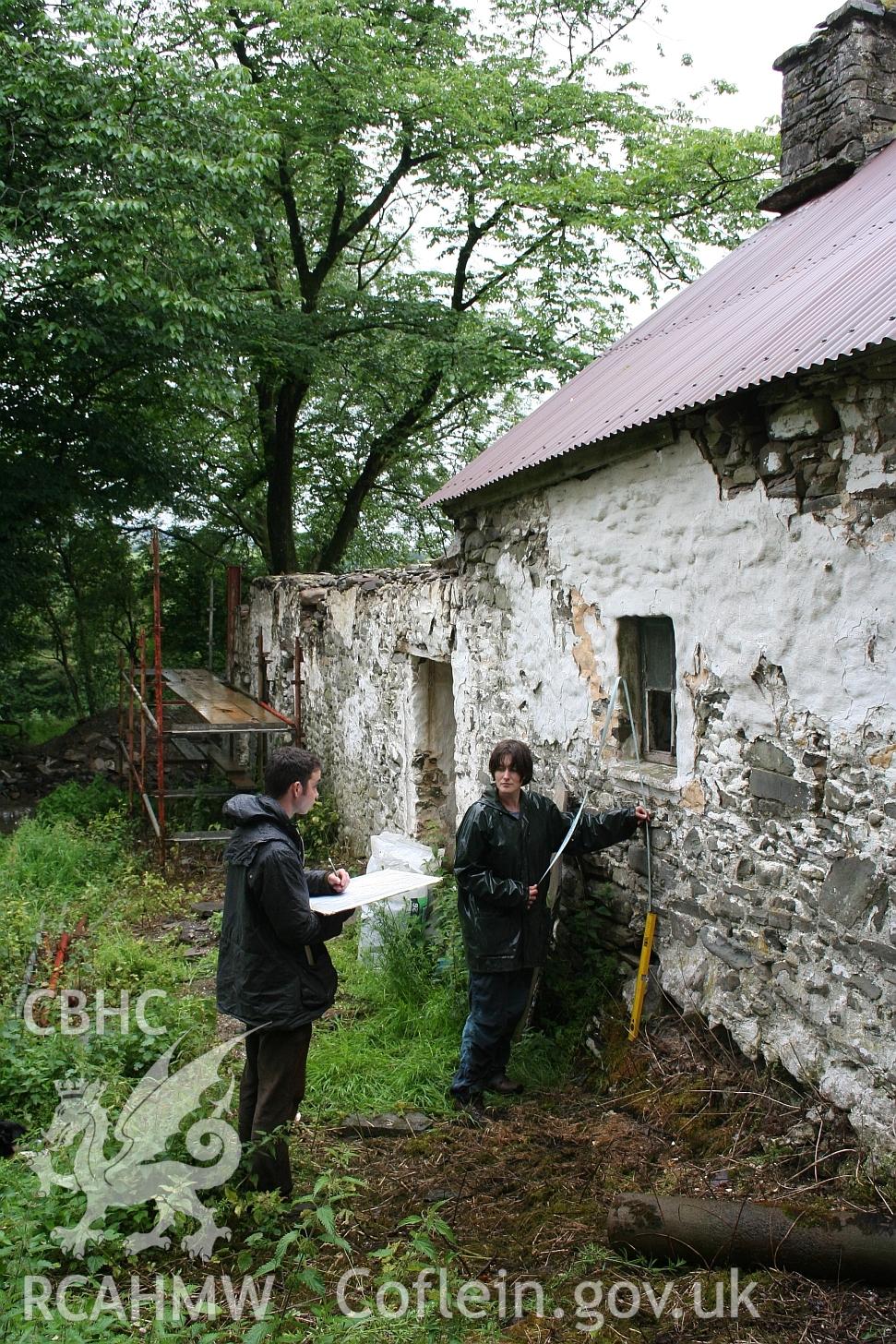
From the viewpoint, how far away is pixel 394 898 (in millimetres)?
6051

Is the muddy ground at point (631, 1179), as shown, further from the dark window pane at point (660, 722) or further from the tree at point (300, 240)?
the tree at point (300, 240)

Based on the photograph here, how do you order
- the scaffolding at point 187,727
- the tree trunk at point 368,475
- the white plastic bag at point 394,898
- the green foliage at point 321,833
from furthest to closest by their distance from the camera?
the tree trunk at point 368,475, the green foliage at point 321,833, the scaffolding at point 187,727, the white plastic bag at point 394,898

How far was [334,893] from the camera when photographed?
A: 12.1ft

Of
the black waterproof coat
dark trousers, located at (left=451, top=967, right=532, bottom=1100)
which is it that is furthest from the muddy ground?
the black waterproof coat

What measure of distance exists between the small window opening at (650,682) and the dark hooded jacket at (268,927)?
188 centimetres

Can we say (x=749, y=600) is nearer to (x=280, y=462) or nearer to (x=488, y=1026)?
(x=488, y=1026)

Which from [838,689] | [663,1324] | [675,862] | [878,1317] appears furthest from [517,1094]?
[838,689]

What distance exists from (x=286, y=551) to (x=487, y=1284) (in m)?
12.1

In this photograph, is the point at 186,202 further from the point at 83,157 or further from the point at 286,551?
the point at 286,551

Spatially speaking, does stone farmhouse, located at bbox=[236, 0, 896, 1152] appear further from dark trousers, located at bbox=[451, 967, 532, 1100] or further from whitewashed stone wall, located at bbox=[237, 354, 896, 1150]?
dark trousers, located at bbox=[451, 967, 532, 1100]

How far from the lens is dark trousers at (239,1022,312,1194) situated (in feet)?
11.1

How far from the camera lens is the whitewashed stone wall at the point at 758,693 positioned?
128 inches

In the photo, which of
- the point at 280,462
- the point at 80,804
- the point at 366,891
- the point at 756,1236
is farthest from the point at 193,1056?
the point at 280,462

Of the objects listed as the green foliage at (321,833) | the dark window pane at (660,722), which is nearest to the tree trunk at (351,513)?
the green foliage at (321,833)
